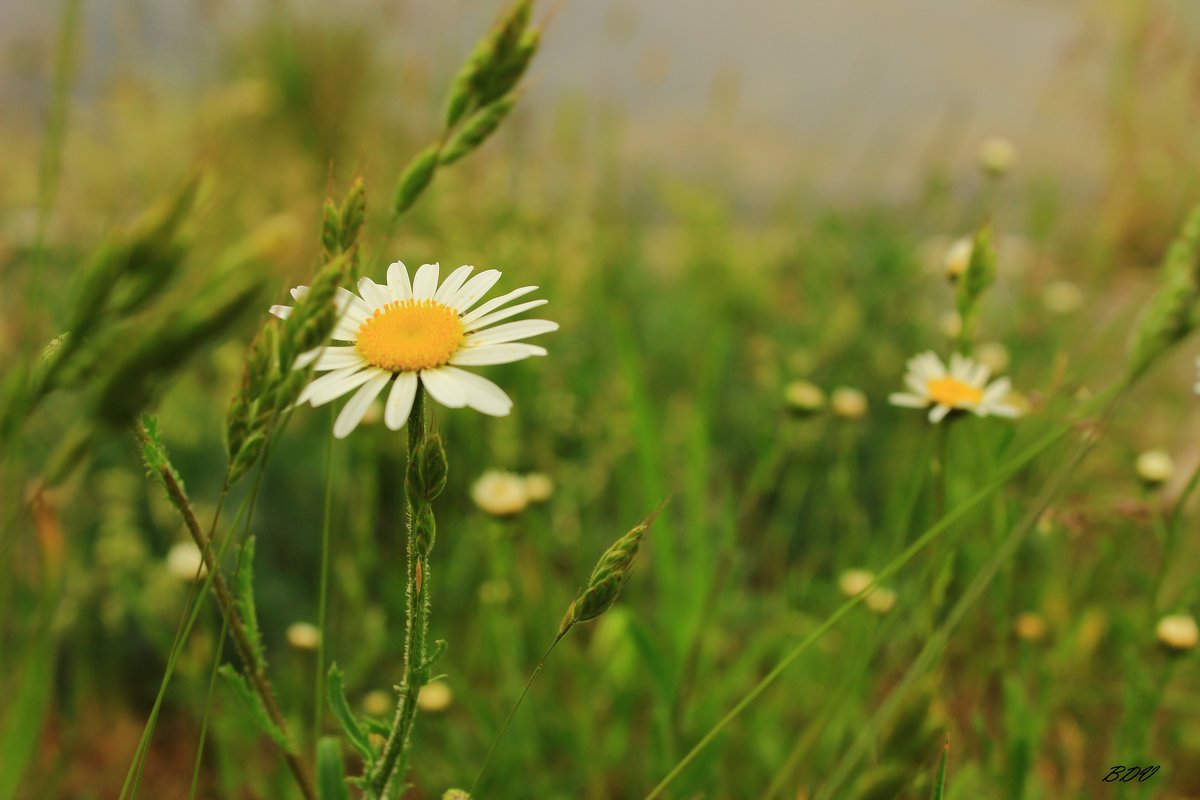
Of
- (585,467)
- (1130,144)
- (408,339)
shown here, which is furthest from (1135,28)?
(408,339)

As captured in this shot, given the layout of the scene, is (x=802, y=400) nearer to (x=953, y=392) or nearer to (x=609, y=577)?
(x=953, y=392)

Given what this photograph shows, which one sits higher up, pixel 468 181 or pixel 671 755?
pixel 468 181

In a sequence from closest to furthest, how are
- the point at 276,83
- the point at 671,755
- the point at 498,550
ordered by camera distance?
the point at 671,755 < the point at 498,550 < the point at 276,83

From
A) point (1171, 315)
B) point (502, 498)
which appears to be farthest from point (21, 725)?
point (1171, 315)

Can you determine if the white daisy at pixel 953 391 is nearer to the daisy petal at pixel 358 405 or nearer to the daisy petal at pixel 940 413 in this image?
the daisy petal at pixel 940 413

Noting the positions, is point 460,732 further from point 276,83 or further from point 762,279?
point 276,83
